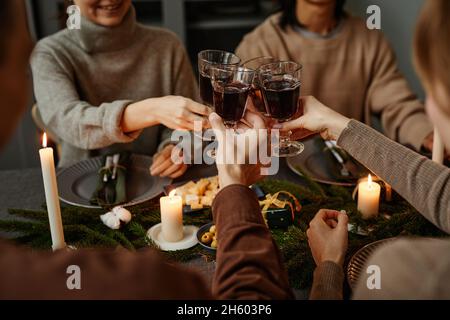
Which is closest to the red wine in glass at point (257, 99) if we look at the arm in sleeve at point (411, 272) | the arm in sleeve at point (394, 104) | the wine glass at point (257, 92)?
the wine glass at point (257, 92)

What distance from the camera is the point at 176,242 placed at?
132 centimetres

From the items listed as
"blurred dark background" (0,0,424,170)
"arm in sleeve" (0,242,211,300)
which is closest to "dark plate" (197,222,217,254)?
"arm in sleeve" (0,242,211,300)

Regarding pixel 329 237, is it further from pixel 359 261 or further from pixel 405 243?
pixel 405 243

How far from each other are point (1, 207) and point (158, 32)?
38.0 inches

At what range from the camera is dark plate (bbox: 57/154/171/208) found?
5.00 ft

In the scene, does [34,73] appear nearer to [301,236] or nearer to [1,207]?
[1,207]

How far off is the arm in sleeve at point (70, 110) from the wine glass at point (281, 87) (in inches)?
20.5

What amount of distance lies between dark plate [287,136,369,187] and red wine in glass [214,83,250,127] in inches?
16.3

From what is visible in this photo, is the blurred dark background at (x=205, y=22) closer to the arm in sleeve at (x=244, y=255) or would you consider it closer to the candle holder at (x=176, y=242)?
the candle holder at (x=176, y=242)

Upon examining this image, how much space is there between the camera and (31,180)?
1700mm

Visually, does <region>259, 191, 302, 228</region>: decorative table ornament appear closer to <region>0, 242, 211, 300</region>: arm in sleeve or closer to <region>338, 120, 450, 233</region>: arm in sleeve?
<region>338, 120, 450, 233</region>: arm in sleeve

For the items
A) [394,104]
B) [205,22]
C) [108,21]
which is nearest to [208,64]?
[108,21]

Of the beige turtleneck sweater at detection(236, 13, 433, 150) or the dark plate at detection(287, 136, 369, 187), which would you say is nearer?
the dark plate at detection(287, 136, 369, 187)
